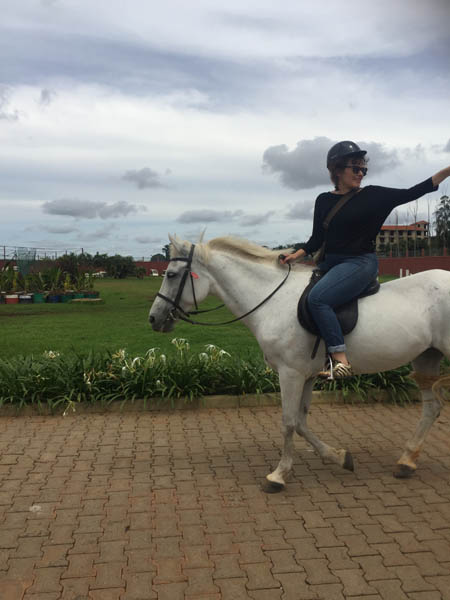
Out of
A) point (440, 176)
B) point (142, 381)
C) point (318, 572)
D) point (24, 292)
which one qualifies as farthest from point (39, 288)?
point (318, 572)

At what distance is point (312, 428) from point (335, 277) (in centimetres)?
249

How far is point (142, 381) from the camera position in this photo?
7.13 m

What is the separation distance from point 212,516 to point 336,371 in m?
1.51

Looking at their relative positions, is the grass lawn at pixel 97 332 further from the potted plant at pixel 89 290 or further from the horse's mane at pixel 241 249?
the horse's mane at pixel 241 249

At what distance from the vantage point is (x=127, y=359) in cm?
775

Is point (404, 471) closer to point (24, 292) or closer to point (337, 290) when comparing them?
point (337, 290)

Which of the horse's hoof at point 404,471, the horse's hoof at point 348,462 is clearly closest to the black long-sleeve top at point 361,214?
the horse's hoof at point 348,462

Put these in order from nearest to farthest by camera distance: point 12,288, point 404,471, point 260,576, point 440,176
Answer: point 260,576, point 440,176, point 404,471, point 12,288

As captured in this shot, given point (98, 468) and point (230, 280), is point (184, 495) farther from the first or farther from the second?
point (230, 280)

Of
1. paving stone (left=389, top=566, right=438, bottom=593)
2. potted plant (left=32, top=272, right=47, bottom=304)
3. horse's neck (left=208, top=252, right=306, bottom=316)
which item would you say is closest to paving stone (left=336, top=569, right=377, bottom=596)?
paving stone (left=389, top=566, right=438, bottom=593)

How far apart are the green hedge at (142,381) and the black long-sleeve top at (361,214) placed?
3093 millimetres

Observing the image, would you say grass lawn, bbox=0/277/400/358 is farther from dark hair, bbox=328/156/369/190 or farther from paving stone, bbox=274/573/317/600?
paving stone, bbox=274/573/317/600

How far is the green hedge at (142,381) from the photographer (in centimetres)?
705

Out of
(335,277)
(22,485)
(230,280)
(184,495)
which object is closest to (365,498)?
(184,495)
